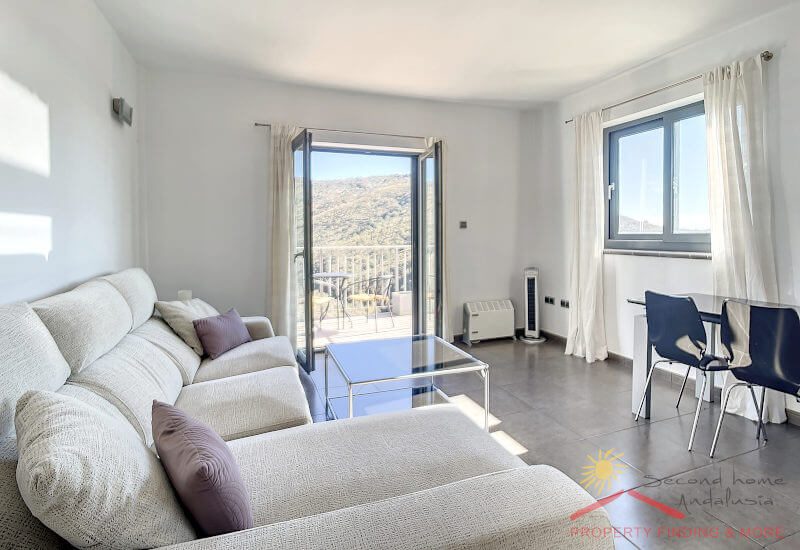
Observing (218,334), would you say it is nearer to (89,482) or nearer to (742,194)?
(89,482)

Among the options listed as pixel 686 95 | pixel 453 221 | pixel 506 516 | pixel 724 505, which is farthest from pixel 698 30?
pixel 506 516

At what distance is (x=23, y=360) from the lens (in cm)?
117

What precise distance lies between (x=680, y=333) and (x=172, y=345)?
2.84 meters

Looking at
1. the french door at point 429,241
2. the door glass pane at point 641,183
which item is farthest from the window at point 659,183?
the french door at point 429,241

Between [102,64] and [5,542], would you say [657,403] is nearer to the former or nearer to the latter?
[5,542]

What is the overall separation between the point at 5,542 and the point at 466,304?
417 centimetres

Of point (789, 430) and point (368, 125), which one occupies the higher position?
point (368, 125)

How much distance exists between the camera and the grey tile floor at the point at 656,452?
66.1 inches

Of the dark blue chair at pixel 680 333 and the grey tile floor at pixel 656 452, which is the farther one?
the dark blue chair at pixel 680 333

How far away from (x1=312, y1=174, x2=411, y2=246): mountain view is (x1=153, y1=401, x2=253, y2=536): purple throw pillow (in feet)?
15.8

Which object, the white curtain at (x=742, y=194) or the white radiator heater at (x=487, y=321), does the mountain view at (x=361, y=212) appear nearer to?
the white radiator heater at (x=487, y=321)

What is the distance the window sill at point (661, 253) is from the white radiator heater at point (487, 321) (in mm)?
1253

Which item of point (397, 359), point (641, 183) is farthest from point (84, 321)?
point (641, 183)

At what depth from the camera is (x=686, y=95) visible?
3100 mm
